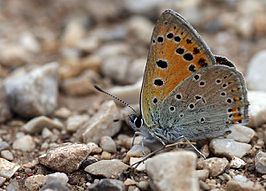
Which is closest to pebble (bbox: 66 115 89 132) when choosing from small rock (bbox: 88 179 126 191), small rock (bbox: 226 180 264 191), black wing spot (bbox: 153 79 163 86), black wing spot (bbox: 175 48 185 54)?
black wing spot (bbox: 153 79 163 86)

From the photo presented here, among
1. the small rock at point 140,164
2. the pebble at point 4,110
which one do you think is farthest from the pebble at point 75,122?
the small rock at point 140,164

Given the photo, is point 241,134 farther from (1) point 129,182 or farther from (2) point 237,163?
(1) point 129,182

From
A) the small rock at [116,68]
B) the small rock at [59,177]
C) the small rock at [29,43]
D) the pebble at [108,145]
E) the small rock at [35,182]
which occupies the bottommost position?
the small rock at [35,182]

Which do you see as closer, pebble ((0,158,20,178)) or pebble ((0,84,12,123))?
pebble ((0,158,20,178))

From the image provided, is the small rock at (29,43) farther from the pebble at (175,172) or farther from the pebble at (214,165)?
the pebble at (175,172)

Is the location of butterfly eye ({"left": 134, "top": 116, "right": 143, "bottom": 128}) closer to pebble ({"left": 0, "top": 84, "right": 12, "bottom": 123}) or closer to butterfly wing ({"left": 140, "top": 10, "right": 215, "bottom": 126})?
butterfly wing ({"left": 140, "top": 10, "right": 215, "bottom": 126})

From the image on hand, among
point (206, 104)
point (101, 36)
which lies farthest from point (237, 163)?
point (101, 36)
